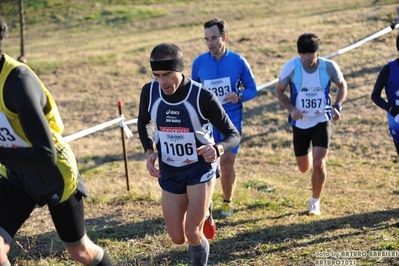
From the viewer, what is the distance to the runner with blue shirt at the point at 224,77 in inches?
265

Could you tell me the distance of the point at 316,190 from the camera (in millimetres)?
7012

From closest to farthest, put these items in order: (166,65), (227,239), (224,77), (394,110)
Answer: (166,65) < (227,239) < (394,110) < (224,77)

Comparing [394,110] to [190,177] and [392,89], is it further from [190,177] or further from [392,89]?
[190,177]

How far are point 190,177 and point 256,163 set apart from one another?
597 centimetres

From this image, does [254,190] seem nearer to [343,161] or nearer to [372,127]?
[343,161]

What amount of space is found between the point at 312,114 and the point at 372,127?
231 inches

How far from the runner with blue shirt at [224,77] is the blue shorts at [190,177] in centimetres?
198

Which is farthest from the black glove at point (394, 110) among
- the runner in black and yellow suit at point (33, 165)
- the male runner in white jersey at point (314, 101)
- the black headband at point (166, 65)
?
the runner in black and yellow suit at point (33, 165)

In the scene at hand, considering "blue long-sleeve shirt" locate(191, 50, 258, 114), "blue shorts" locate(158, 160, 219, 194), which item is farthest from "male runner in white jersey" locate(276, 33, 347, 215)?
"blue shorts" locate(158, 160, 219, 194)

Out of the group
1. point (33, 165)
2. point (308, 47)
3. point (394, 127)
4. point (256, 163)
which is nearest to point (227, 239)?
point (394, 127)

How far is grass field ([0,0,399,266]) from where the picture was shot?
18.9 feet

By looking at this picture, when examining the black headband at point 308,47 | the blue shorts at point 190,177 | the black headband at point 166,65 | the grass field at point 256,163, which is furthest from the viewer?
the black headband at point 308,47

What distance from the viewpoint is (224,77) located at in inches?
268

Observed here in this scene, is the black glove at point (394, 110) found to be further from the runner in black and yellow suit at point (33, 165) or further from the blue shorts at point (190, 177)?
the runner in black and yellow suit at point (33, 165)
